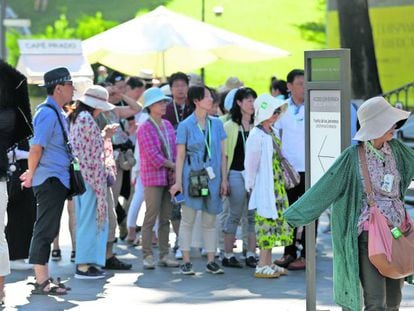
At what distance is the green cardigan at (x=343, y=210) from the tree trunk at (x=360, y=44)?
13609 mm

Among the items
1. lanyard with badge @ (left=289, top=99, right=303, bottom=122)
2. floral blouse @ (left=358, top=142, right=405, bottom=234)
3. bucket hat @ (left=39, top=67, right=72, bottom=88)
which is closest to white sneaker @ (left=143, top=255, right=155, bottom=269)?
lanyard with badge @ (left=289, top=99, right=303, bottom=122)

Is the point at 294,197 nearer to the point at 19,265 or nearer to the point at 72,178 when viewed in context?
the point at 72,178

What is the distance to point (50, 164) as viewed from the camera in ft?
30.7

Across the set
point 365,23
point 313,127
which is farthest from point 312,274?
point 365,23

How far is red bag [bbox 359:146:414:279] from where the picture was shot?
21.0 ft

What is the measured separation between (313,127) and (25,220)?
4.30 meters

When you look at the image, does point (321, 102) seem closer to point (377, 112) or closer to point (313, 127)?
point (313, 127)

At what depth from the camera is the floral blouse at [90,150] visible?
33.3 ft

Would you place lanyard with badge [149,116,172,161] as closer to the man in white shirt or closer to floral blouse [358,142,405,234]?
the man in white shirt

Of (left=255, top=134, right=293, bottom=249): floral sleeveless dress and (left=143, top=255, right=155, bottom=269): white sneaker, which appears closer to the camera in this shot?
(left=255, top=134, right=293, bottom=249): floral sleeveless dress

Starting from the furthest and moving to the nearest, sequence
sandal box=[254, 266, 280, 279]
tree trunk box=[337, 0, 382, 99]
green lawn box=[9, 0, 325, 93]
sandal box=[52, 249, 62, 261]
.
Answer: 1. green lawn box=[9, 0, 325, 93]
2. tree trunk box=[337, 0, 382, 99]
3. sandal box=[52, 249, 62, 261]
4. sandal box=[254, 266, 280, 279]

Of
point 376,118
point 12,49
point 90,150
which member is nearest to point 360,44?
point 90,150

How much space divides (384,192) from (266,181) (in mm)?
3929

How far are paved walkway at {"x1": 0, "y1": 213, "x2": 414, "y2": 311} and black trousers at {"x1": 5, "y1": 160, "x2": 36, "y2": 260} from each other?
281 mm
